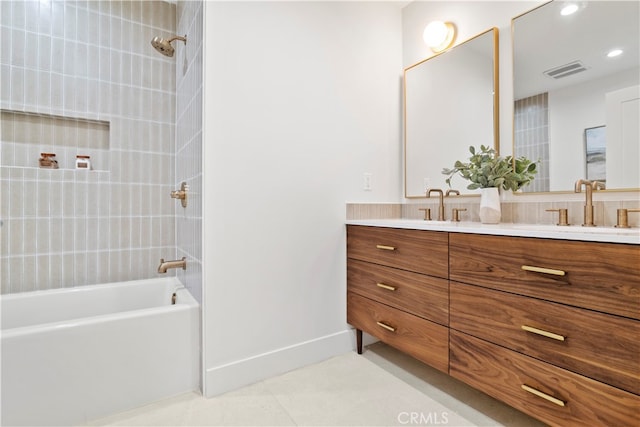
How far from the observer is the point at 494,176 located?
1.53 metres

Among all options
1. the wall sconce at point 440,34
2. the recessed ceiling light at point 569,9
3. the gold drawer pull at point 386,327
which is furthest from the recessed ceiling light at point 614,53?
the gold drawer pull at point 386,327

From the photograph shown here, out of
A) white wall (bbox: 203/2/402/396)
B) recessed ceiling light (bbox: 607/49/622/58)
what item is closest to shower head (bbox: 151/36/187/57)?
white wall (bbox: 203/2/402/396)

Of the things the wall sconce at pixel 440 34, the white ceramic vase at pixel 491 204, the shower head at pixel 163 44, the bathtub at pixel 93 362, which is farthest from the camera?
the wall sconce at pixel 440 34

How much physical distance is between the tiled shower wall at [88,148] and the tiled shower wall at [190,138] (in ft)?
0.58

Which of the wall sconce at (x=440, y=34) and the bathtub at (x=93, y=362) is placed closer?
the bathtub at (x=93, y=362)

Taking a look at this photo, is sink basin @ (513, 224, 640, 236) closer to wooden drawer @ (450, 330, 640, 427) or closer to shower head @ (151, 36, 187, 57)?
wooden drawer @ (450, 330, 640, 427)

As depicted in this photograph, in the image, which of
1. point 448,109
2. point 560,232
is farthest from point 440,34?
point 560,232

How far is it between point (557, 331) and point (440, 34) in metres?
1.80

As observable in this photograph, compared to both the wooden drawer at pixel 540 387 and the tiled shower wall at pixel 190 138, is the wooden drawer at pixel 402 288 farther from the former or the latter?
the tiled shower wall at pixel 190 138

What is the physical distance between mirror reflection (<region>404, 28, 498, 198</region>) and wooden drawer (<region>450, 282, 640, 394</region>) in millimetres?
848

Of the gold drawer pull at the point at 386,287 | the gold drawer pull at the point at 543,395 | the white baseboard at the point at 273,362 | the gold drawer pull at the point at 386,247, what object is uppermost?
the gold drawer pull at the point at 386,247

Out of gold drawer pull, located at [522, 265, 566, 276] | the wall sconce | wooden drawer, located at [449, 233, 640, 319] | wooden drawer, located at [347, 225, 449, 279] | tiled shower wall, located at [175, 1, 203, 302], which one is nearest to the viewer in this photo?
wooden drawer, located at [449, 233, 640, 319]

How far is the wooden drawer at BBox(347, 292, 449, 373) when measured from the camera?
1418 millimetres

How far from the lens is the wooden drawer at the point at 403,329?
142cm
